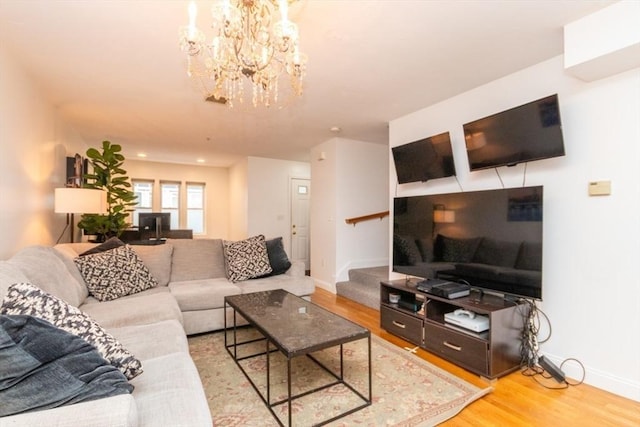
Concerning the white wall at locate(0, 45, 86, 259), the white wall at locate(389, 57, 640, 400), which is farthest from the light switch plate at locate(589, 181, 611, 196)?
the white wall at locate(0, 45, 86, 259)

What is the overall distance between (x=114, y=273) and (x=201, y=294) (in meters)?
0.76

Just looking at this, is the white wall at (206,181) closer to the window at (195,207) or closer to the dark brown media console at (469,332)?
the window at (195,207)

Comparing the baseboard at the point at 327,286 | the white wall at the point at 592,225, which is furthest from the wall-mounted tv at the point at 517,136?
the baseboard at the point at 327,286

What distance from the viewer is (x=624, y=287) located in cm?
204

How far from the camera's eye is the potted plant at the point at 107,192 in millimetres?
4023

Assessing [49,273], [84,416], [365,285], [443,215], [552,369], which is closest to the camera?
[84,416]

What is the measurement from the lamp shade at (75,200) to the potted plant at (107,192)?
0.91 metres

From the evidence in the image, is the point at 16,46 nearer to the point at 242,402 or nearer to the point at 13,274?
the point at 13,274

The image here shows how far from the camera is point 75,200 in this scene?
3070 millimetres

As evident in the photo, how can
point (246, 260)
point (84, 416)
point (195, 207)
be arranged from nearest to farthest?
point (84, 416) < point (246, 260) < point (195, 207)

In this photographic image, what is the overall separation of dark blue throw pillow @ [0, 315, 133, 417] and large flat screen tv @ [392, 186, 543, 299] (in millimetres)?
2530

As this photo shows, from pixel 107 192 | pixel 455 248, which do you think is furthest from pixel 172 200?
pixel 455 248

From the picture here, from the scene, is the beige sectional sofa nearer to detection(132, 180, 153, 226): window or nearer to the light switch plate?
the light switch plate

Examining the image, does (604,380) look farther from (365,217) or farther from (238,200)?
(238,200)
